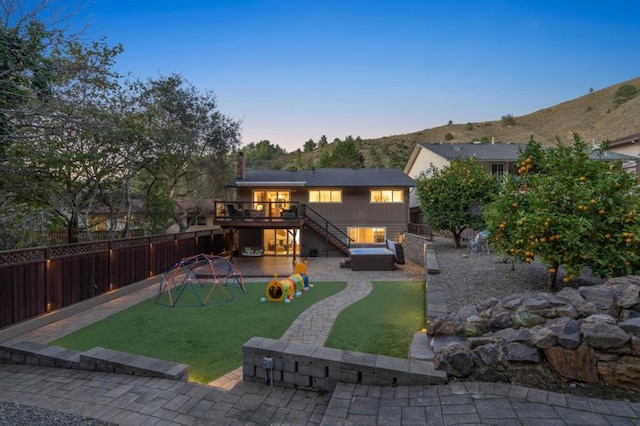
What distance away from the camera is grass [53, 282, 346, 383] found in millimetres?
5371

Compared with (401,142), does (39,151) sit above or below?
below

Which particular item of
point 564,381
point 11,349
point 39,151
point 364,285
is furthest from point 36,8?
point 364,285

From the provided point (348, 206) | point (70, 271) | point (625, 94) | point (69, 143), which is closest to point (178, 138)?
point (69, 143)

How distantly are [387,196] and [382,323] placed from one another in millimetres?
14438

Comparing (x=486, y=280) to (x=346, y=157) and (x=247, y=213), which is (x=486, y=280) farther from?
(x=346, y=157)

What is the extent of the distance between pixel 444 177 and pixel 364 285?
7.07 m

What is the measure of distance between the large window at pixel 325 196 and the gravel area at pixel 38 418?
57.2ft

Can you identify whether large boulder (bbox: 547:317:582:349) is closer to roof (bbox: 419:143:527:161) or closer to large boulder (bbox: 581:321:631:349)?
large boulder (bbox: 581:321:631:349)

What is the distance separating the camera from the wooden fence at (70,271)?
650cm

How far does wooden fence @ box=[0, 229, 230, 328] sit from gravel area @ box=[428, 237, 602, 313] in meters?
8.72

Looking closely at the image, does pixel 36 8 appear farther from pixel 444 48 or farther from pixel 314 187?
pixel 444 48

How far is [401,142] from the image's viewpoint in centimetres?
6844

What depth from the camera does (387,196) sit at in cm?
2053

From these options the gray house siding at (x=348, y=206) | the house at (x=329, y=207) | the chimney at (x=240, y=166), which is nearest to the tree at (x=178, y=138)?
the chimney at (x=240, y=166)
